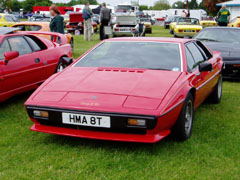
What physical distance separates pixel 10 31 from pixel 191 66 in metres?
3.16

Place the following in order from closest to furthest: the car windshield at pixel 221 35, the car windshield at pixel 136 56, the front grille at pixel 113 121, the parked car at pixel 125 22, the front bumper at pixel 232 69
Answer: the front grille at pixel 113 121
the car windshield at pixel 136 56
the front bumper at pixel 232 69
the car windshield at pixel 221 35
the parked car at pixel 125 22

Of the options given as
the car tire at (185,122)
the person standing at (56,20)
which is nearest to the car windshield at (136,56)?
the car tire at (185,122)

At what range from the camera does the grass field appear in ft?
9.69

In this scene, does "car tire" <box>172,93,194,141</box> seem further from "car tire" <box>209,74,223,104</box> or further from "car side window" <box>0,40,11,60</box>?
"car side window" <box>0,40,11,60</box>

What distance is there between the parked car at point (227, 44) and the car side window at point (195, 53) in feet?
8.77

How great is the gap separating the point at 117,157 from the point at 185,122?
0.98 meters

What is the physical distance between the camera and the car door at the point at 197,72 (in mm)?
4156

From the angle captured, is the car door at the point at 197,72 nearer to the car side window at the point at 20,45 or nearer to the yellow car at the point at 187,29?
the car side window at the point at 20,45

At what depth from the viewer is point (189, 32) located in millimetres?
17281

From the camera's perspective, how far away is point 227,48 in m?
7.80

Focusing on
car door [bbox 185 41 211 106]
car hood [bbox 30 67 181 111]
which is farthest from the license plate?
car door [bbox 185 41 211 106]

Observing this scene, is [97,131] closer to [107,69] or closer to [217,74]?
[107,69]

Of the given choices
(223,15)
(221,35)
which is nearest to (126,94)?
(221,35)

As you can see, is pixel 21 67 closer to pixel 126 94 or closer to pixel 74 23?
pixel 126 94
